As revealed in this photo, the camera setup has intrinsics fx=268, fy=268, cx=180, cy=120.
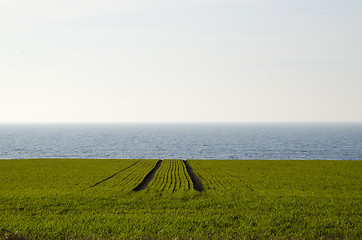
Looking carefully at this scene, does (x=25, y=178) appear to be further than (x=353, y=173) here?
No

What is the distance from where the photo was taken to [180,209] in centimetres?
2386

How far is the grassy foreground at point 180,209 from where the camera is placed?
61.2ft

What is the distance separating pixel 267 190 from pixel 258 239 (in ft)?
48.4

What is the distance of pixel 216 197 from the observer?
1106 inches

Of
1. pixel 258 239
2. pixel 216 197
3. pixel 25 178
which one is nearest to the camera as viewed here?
pixel 258 239

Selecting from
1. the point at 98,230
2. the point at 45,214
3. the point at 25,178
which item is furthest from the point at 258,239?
the point at 25,178

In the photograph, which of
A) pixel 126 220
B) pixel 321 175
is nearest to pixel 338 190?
pixel 321 175

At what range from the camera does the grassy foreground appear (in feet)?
61.2

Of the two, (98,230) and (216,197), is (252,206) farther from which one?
(98,230)

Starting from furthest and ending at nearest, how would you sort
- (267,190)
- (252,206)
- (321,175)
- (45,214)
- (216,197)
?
(321,175)
(267,190)
(216,197)
(252,206)
(45,214)

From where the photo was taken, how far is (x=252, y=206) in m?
24.7

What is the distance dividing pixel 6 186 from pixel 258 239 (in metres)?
31.0

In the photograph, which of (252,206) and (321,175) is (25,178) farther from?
(321,175)

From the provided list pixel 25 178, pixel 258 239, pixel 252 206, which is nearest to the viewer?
pixel 258 239
